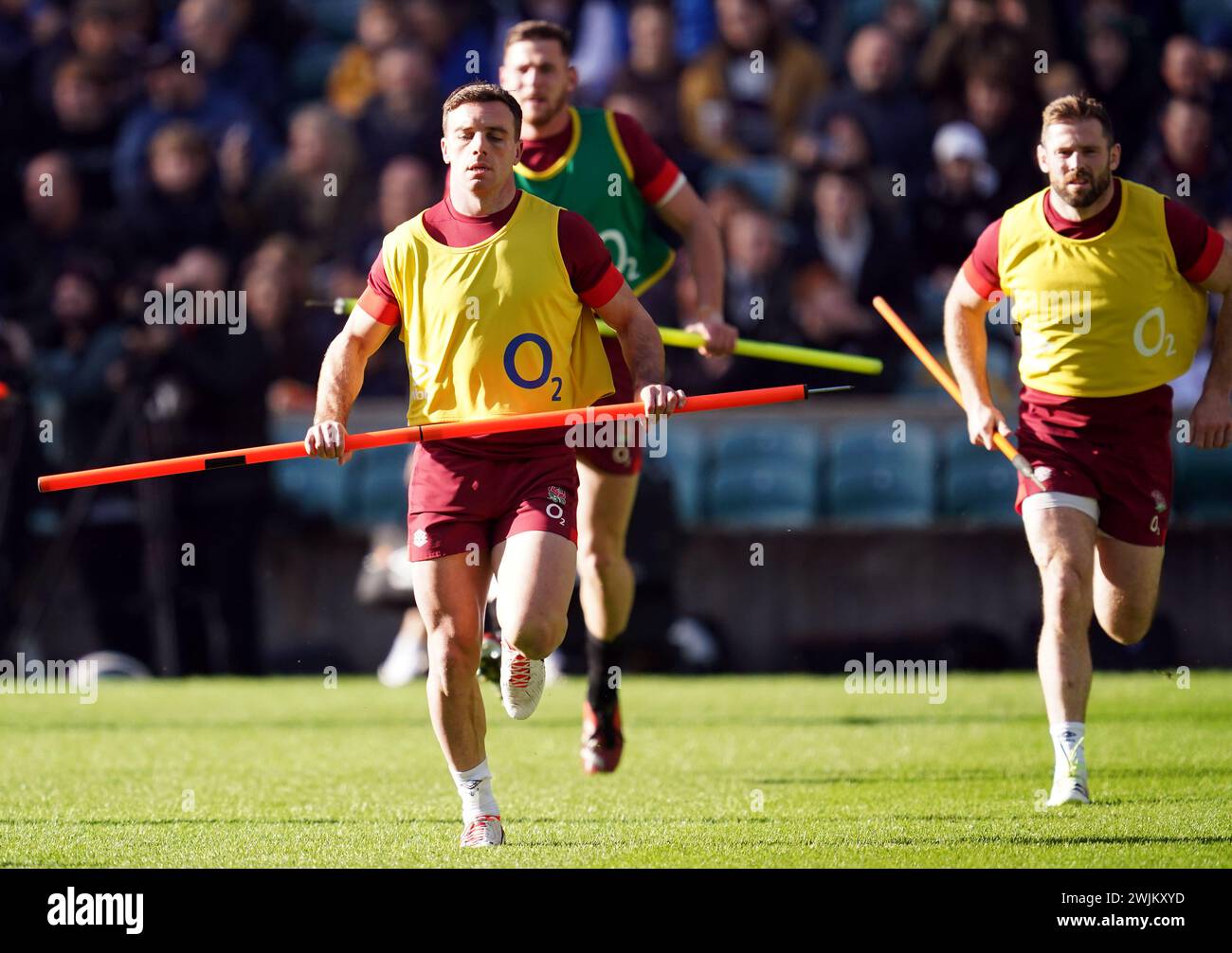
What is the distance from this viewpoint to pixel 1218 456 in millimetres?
12852

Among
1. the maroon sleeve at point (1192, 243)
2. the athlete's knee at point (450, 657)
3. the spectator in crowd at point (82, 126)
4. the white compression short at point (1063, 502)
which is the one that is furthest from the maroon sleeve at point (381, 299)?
the spectator in crowd at point (82, 126)

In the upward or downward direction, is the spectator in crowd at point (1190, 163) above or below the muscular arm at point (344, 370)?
above

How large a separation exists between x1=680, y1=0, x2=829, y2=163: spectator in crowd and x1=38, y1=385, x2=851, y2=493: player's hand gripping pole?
25.9ft

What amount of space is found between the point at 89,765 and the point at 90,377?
4630 millimetres

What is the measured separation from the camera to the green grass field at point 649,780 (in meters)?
6.46

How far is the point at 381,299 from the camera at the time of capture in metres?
6.71

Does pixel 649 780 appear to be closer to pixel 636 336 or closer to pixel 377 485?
pixel 636 336

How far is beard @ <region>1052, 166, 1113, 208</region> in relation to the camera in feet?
24.2

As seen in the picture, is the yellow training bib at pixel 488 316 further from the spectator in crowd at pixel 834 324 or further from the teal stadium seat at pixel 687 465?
the teal stadium seat at pixel 687 465

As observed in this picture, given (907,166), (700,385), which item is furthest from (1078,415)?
(907,166)

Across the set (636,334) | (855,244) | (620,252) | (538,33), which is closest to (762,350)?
(620,252)

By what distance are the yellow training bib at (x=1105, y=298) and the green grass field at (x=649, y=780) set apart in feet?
5.09

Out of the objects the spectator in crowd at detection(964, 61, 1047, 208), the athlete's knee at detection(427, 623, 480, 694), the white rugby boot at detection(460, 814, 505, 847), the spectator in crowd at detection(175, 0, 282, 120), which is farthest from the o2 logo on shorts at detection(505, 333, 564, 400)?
the spectator in crowd at detection(175, 0, 282, 120)
